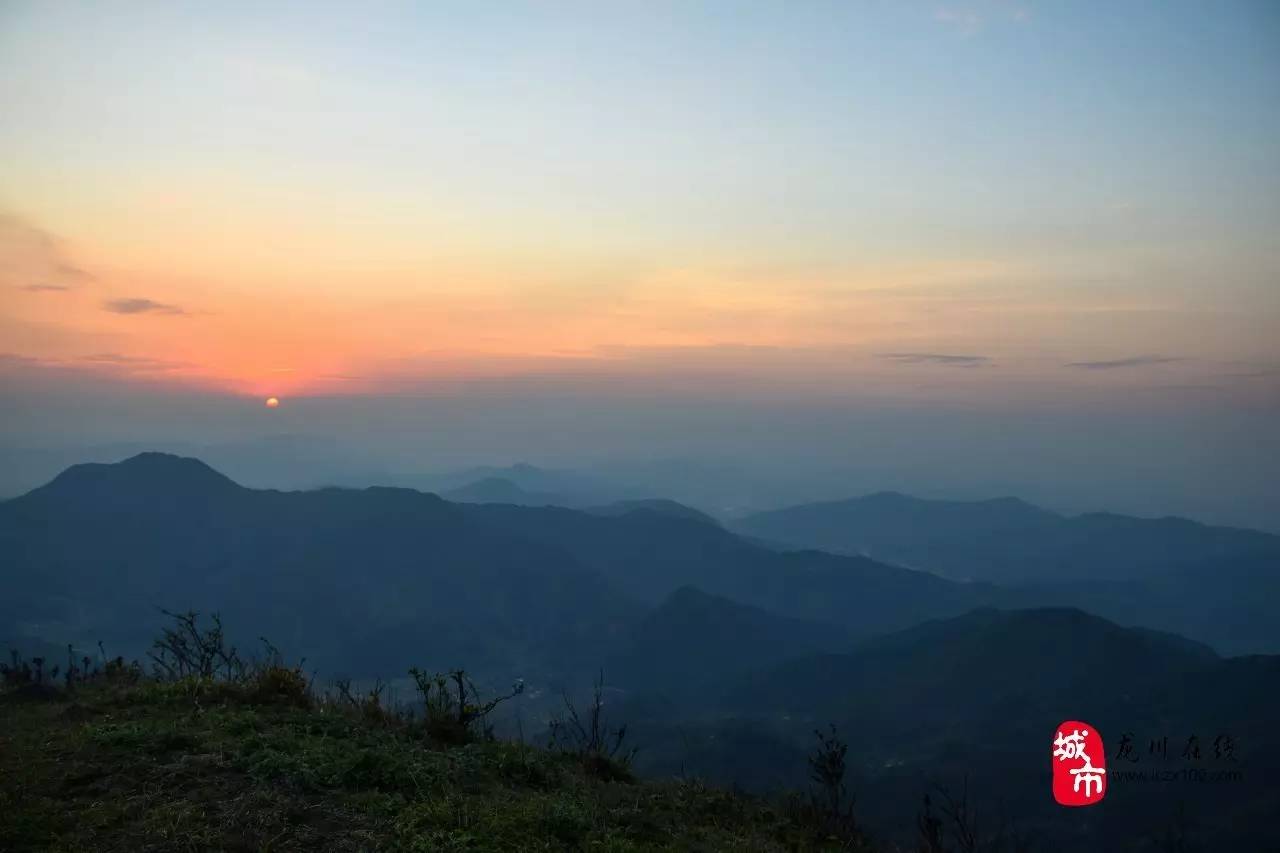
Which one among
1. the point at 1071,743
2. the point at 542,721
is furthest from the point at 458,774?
the point at 542,721

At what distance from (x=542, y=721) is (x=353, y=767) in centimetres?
14582

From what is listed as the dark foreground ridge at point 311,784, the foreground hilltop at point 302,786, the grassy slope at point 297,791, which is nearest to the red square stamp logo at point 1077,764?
the dark foreground ridge at point 311,784

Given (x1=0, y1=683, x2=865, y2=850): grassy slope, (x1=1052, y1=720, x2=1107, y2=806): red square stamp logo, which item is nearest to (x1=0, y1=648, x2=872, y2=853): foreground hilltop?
(x1=0, y1=683, x2=865, y2=850): grassy slope

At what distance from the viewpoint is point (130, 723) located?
27.0 ft

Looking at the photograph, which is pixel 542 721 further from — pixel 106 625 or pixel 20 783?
pixel 20 783

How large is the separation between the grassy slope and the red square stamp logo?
7149 millimetres

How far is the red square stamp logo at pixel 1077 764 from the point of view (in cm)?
1248

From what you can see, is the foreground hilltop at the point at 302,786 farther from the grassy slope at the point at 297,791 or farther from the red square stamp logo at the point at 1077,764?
the red square stamp logo at the point at 1077,764

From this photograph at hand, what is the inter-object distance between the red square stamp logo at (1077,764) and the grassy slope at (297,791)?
715cm

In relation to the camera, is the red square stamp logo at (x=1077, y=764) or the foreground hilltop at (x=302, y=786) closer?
the foreground hilltop at (x=302, y=786)

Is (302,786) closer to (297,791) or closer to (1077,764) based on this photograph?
(297,791)

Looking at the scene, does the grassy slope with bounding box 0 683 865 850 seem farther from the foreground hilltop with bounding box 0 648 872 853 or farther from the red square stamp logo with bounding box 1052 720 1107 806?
the red square stamp logo with bounding box 1052 720 1107 806

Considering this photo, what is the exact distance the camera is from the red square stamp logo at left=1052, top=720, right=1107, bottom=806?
40.9ft

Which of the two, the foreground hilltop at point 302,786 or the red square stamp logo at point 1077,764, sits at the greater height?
the foreground hilltop at point 302,786
